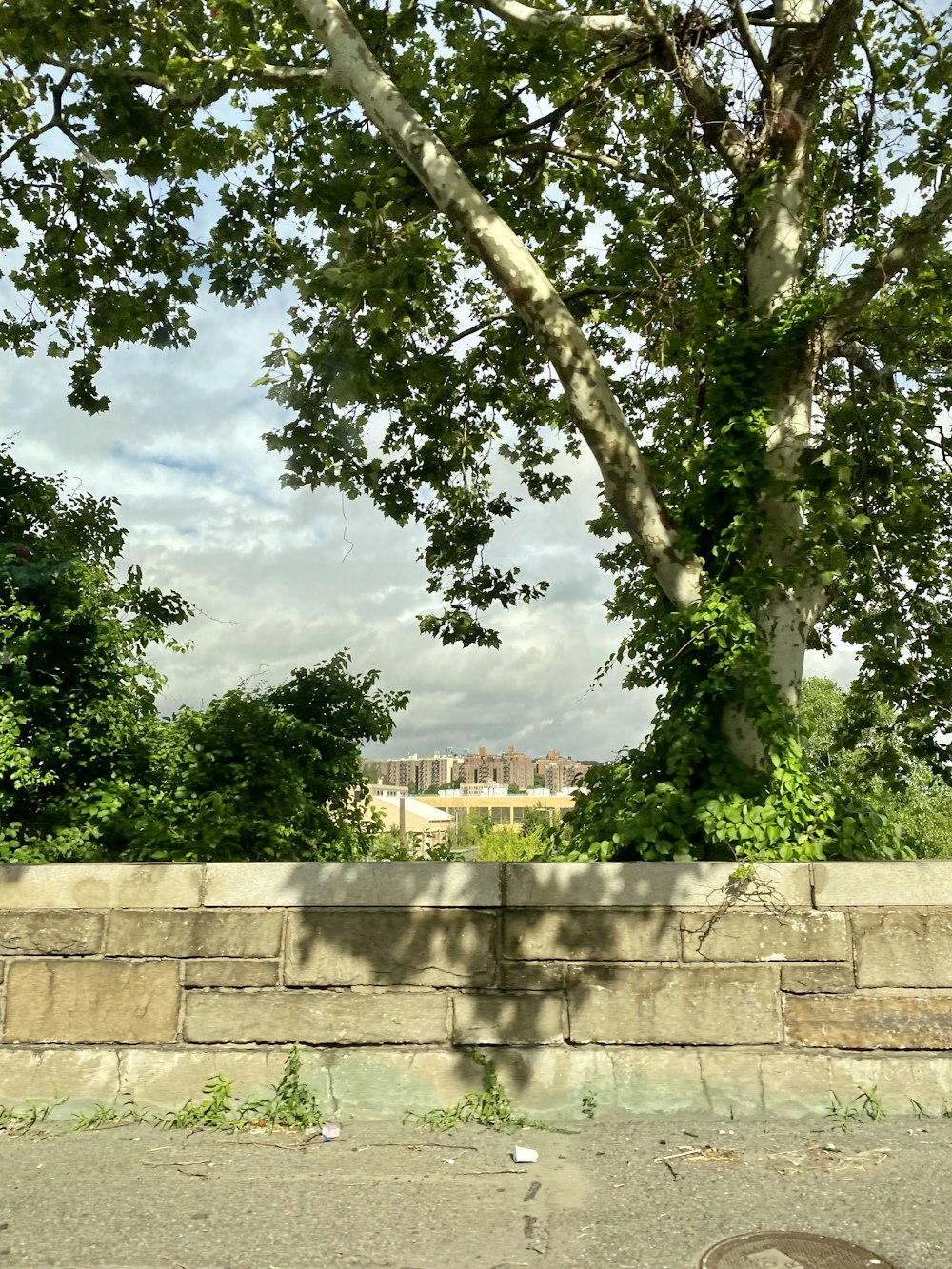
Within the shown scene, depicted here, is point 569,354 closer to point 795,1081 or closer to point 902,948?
point 902,948

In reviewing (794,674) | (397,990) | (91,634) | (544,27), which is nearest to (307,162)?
(544,27)

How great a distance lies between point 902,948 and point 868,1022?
1.24 ft

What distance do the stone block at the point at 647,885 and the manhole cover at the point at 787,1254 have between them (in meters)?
1.44

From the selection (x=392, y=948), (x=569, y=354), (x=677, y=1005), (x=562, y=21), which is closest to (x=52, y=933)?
(x=392, y=948)

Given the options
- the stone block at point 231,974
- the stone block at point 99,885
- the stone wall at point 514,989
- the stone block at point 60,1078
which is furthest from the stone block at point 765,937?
the stone block at point 60,1078

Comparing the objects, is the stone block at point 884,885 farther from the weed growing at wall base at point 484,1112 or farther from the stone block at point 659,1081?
the weed growing at wall base at point 484,1112

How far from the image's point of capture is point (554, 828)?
6297mm

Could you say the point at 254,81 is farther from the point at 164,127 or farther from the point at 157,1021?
the point at 157,1021

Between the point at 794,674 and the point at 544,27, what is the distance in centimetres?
460

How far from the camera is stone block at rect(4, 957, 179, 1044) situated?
187 inches

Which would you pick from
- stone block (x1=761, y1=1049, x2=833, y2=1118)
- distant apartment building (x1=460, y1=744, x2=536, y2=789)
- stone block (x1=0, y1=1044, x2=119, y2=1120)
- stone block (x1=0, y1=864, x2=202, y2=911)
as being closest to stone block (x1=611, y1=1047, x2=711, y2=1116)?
stone block (x1=761, y1=1049, x2=833, y2=1118)

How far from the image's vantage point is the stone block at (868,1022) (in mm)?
4633

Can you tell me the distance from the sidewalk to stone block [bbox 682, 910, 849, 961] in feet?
2.43

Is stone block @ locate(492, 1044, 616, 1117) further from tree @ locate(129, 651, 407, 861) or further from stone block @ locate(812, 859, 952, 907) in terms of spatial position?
tree @ locate(129, 651, 407, 861)
